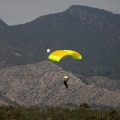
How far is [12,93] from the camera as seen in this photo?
157500 millimetres

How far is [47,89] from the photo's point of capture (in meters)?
154

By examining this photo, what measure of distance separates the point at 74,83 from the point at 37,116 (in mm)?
129675

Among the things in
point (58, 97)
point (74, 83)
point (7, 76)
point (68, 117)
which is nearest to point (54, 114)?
point (68, 117)

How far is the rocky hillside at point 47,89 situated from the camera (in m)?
141

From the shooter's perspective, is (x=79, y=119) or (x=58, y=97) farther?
A: (x=58, y=97)

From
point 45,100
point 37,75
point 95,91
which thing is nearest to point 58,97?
point 45,100

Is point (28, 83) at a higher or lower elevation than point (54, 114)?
lower

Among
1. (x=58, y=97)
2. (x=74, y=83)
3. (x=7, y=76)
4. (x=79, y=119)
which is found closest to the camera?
(x=79, y=119)

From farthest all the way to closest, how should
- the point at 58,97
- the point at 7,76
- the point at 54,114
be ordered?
1. the point at 7,76
2. the point at 58,97
3. the point at 54,114

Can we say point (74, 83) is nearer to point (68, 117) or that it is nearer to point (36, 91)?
point (36, 91)

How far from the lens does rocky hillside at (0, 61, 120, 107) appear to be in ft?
462

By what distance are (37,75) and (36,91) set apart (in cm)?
1263

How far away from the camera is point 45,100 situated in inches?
5728

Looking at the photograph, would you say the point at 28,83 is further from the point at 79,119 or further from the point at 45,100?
the point at 79,119
